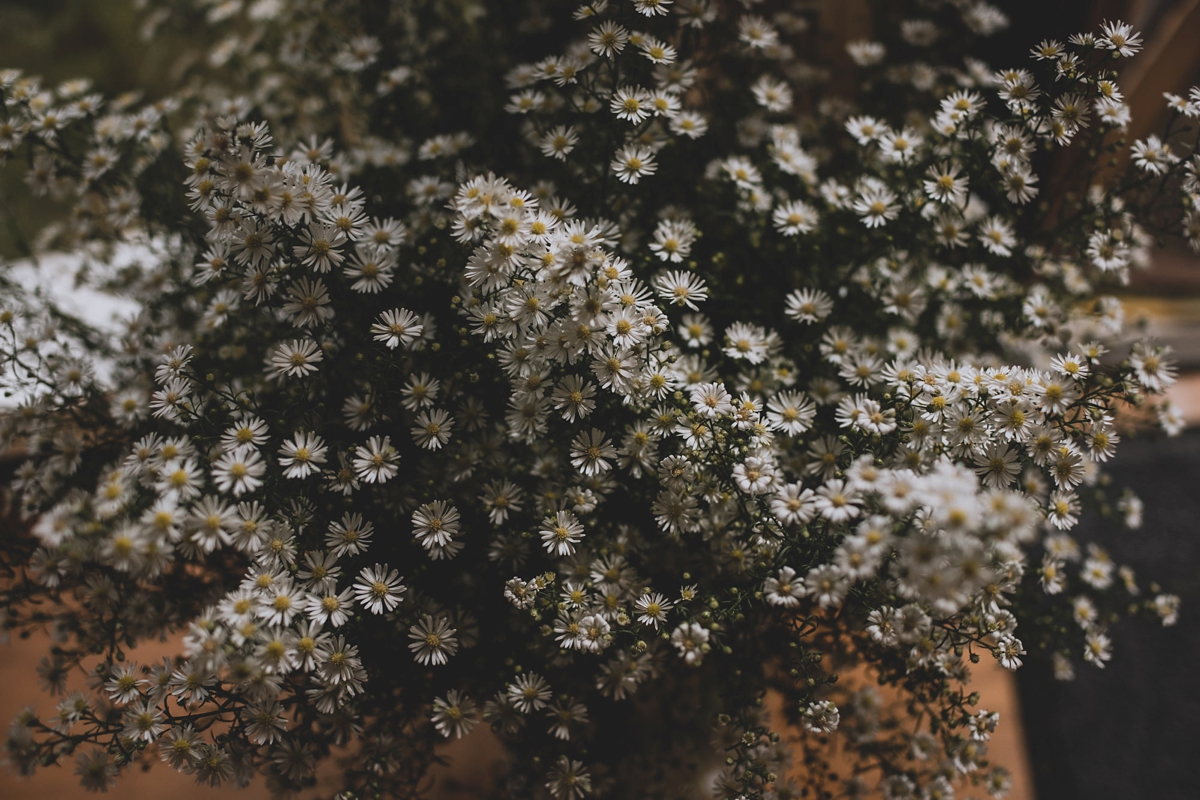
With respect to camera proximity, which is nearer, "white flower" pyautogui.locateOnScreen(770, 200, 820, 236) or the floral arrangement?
the floral arrangement

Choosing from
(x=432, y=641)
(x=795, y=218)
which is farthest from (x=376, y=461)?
(x=795, y=218)

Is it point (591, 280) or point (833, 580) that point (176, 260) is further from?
point (833, 580)

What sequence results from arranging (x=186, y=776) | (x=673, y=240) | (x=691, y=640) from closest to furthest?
(x=691, y=640) → (x=673, y=240) → (x=186, y=776)

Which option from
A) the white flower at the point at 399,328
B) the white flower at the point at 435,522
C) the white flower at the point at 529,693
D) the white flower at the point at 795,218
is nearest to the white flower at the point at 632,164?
the white flower at the point at 795,218

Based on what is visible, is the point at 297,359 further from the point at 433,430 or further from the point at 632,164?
the point at 632,164

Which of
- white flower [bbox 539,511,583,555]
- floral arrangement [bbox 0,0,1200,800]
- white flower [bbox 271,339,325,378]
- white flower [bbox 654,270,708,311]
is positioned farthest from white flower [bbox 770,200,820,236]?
white flower [bbox 271,339,325,378]

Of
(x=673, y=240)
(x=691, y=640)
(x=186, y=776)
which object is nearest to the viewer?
(x=691, y=640)

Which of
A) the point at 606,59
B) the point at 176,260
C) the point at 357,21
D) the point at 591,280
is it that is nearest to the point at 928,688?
the point at 591,280

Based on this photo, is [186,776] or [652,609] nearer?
[652,609]

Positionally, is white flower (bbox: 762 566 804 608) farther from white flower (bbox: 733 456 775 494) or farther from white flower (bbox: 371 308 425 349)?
white flower (bbox: 371 308 425 349)
